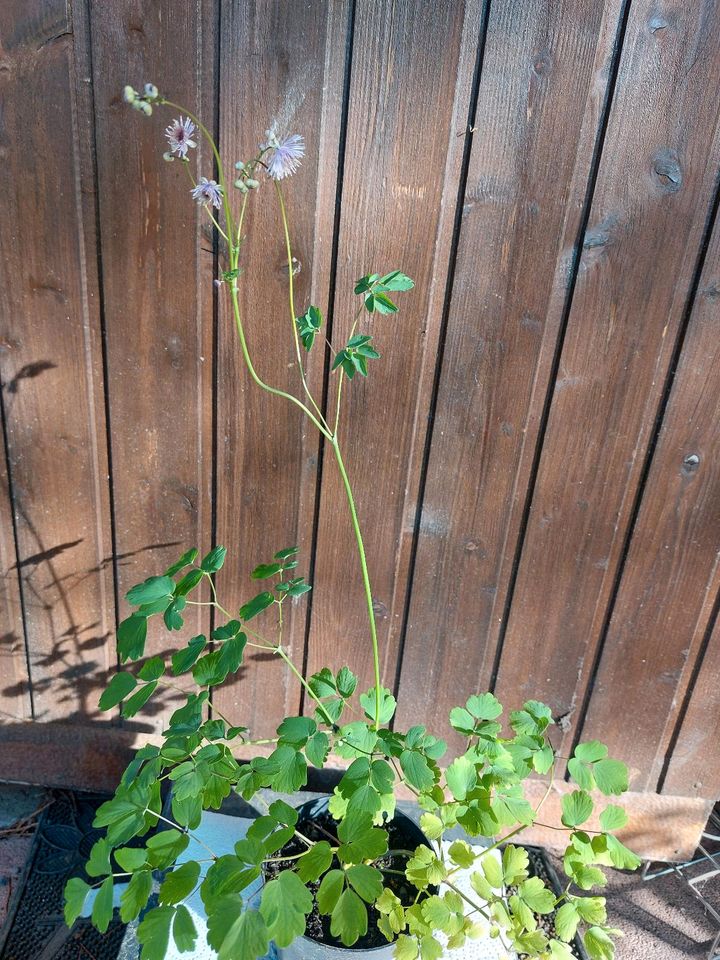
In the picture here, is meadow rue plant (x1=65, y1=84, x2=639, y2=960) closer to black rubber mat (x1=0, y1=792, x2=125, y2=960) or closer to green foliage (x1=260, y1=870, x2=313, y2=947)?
green foliage (x1=260, y1=870, x2=313, y2=947)

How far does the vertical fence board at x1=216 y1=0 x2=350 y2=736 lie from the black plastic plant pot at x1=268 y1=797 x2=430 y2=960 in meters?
0.35

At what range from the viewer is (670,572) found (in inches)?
59.5

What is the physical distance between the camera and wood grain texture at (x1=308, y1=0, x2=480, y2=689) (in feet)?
3.93

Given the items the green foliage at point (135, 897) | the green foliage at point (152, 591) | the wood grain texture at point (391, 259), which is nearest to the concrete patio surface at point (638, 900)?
the green foliage at point (135, 897)

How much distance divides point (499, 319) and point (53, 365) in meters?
0.90

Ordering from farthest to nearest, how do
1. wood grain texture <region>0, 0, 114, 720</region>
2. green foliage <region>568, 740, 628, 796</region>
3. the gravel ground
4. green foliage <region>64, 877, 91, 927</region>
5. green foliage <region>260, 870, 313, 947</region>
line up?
the gravel ground < wood grain texture <region>0, 0, 114, 720</region> < green foliage <region>568, 740, 628, 796</region> < green foliage <region>64, 877, 91, 927</region> < green foliage <region>260, 870, 313, 947</region>

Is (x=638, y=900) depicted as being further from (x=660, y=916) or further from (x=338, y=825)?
(x=338, y=825)

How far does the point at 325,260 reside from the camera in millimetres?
1318

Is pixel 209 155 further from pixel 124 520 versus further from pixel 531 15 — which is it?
pixel 124 520

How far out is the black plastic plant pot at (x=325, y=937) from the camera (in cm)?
116

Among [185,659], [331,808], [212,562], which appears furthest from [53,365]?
[331,808]

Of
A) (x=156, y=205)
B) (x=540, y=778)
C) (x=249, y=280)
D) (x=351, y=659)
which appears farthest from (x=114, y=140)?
(x=540, y=778)

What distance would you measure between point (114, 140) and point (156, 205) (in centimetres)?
13

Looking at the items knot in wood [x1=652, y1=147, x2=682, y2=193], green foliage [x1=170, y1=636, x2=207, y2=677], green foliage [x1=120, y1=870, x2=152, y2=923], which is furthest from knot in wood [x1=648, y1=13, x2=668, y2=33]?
green foliage [x1=120, y1=870, x2=152, y2=923]
